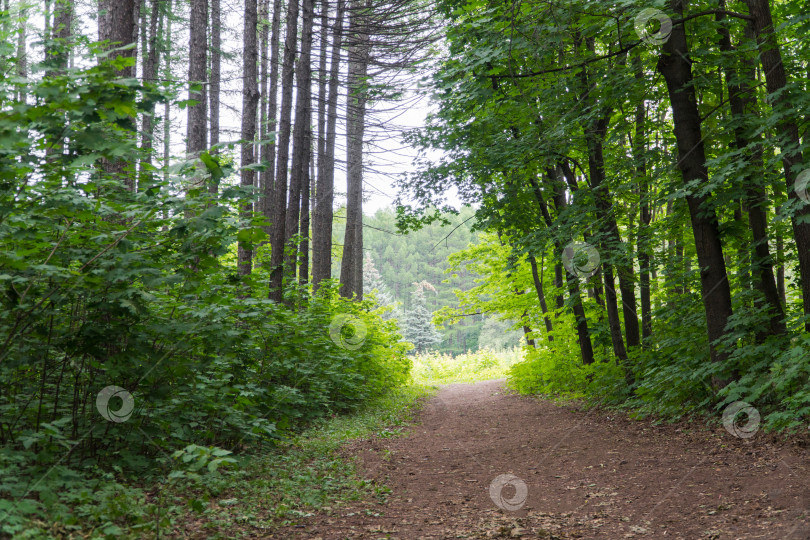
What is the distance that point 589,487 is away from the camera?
18.3 feet

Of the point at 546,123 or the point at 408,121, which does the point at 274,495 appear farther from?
the point at 408,121

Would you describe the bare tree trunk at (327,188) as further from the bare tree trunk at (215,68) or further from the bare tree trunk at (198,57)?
the bare tree trunk at (198,57)

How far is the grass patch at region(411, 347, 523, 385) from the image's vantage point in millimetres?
28047

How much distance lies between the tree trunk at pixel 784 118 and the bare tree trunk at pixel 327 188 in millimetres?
10627

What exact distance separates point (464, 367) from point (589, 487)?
2549cm

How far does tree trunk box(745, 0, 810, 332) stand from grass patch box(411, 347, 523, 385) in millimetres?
21165

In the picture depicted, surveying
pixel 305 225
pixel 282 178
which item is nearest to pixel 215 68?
pixel 305 225

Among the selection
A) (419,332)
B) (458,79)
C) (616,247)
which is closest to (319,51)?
(458,79)

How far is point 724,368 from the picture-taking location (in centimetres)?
718

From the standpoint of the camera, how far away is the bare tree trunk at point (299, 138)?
41.6 ft

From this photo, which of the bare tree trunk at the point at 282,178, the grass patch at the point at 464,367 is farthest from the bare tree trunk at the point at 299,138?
the grass patch at the point at 464,367

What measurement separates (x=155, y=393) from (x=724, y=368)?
6.75 meters

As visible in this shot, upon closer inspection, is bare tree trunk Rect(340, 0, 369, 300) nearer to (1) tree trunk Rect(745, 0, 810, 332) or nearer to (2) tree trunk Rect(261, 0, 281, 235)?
(2) tree trunk Rect(261, 0, 281, 235)

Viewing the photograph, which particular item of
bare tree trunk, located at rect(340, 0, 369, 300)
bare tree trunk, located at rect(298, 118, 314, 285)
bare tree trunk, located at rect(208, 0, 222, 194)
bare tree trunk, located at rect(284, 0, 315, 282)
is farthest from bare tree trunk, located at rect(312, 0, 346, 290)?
bare tree trunk, located at rect(208, 0, 222, 194)
